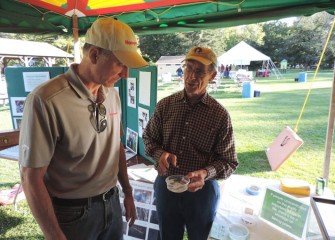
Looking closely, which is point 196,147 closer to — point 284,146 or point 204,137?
point 204,137

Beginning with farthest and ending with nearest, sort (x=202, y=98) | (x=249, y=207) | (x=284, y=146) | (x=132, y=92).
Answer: (x=284, y=146) → (x=132, y=92) → (x=249, y=207) → (x=202, y=98)

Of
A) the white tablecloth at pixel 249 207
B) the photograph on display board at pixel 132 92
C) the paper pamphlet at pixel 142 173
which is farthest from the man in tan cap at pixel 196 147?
the photograph on display board at pixel 132 92

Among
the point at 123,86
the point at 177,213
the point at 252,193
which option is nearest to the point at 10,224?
the point at 123,86

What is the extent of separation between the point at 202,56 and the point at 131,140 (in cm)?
175

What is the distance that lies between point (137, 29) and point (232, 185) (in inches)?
84.4

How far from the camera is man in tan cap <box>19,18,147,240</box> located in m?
0.96

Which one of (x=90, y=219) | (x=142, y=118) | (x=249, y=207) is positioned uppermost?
(x=142, y=118)

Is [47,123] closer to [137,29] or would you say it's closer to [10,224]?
[137,29]

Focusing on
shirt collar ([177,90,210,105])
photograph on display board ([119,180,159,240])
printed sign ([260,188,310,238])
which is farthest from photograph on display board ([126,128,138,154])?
printed sign ([260,188,310,238])

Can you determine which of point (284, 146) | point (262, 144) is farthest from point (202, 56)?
point (262, 144)

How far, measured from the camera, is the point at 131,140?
2992 mm

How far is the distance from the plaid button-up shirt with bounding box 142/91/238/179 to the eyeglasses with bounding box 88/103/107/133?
51 centimetres

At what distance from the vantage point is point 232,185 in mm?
2318

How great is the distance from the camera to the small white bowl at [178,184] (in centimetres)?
134
